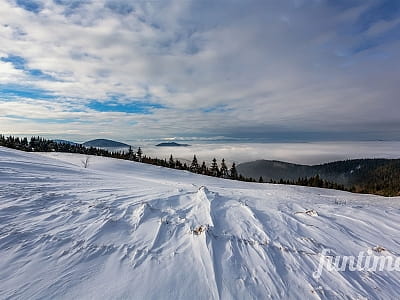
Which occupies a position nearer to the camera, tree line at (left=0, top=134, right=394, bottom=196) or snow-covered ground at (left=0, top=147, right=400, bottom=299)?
snow-covered ground at (left=0, top=147, right=400, bottom=299)

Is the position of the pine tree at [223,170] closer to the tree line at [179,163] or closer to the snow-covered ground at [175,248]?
the tree line at [179,163]

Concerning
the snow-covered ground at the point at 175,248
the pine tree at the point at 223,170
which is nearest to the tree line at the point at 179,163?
the pine tree at the point at 223,170

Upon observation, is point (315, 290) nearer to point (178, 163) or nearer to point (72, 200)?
point (72, 200)

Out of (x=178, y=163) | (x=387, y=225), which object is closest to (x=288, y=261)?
(x=387, y=225)

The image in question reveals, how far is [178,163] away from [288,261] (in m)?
61.6

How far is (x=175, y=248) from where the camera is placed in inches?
177

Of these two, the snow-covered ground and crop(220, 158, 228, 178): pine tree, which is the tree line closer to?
crop(220, 158, 228, 178): pine tree

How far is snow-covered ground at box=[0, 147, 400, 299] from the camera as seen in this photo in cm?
346

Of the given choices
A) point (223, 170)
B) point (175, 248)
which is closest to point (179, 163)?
point (223, 170)

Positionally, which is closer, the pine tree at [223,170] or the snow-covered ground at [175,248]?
the snow-covered ground at [175,248]

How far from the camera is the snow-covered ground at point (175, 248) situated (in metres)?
3.46

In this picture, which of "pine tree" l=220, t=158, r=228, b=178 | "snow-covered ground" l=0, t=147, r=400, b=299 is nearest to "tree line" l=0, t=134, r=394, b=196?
"pine tree" l=220, t=158, r=228, b=178

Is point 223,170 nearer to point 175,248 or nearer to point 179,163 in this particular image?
point 179,163

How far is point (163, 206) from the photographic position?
671 cm
